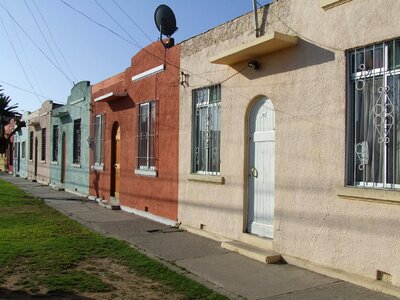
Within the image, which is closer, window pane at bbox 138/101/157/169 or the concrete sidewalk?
the concrete sidewalk

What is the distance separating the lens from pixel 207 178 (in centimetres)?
914

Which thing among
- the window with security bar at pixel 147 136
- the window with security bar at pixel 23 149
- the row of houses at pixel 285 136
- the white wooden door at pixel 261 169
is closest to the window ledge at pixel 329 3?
the row of houses at pixel 285 136

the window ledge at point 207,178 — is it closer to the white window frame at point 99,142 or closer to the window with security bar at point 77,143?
the white window frame at point 99,142

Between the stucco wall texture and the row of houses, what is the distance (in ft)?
0.06

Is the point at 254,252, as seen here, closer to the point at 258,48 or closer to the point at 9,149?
the point at 258,48

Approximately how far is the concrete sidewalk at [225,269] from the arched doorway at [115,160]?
158 inches

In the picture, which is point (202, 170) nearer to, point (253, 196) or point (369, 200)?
point (253, 196)

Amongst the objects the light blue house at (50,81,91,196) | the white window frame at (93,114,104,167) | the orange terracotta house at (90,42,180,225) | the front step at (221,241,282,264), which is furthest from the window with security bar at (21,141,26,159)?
the front step at (221,241,282,264)

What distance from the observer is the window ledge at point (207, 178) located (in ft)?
28.7

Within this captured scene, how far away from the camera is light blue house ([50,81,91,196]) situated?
17578mm

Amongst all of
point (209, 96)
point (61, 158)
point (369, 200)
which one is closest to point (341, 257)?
point (369, 200)

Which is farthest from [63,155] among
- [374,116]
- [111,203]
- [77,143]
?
[374,116]

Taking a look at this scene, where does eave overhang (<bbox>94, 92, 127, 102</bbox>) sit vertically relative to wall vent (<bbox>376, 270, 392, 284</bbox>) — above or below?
above

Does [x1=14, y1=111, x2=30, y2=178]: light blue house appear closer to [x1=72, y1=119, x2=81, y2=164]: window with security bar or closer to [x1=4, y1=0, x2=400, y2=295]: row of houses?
[x1=72, y1=119, x2=81, y2=164]: window with security bar
